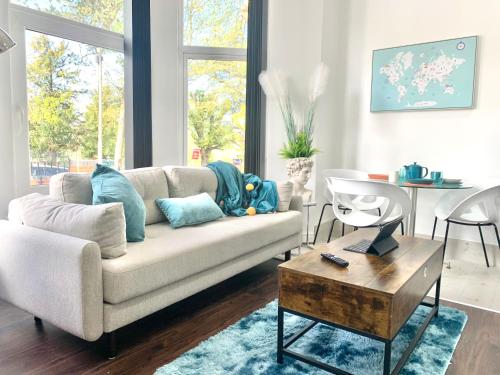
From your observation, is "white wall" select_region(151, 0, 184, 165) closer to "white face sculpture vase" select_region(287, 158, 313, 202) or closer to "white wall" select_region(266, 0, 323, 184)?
"white wall" select_region(266, 0, 323, 184)

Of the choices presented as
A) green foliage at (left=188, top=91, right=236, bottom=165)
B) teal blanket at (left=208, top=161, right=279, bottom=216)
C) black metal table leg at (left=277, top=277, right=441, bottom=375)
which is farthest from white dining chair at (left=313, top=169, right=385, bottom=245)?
black metal table leg at (left=277, top=277, right=441, bottom=375)

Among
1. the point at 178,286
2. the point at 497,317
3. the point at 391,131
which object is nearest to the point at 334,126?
the point at 391,131

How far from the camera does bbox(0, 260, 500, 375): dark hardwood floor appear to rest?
74.0 inches

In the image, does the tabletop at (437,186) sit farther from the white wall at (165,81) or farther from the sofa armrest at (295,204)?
the white wall at (165,81)

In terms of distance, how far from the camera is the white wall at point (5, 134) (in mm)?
2803

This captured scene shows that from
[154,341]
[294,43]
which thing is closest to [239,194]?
[154,341]

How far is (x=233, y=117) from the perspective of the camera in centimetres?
447

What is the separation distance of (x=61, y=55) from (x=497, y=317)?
3.73m

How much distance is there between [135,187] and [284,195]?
50.5 inches

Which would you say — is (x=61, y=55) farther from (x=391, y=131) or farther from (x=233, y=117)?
(x=391, y=131)

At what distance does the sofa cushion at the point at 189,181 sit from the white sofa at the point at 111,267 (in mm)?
210

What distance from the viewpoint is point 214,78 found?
A: 4355 millimetres

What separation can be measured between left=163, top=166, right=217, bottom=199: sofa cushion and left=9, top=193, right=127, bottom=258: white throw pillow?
3.30ft

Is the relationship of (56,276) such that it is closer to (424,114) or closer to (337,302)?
(337,302)
